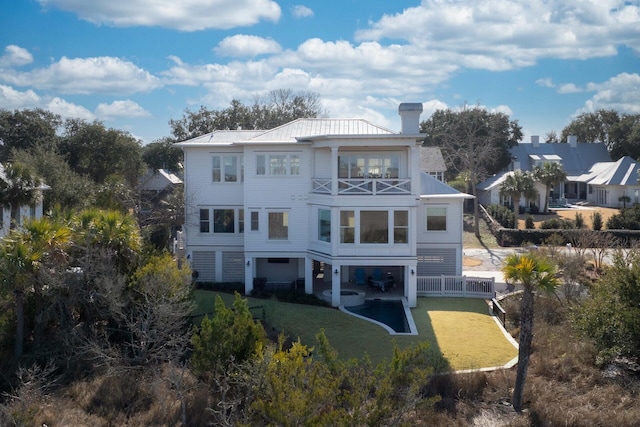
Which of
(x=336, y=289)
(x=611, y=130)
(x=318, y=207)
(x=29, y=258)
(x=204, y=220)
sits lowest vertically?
(x=336, y=289)

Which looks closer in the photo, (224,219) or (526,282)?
(526,282)

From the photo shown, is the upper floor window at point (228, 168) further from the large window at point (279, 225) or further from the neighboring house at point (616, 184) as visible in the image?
the neighboring house at point (616, 184)

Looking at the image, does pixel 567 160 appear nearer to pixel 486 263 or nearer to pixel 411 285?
pixel 486 263

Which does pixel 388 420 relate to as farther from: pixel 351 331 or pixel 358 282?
pixel 358 282

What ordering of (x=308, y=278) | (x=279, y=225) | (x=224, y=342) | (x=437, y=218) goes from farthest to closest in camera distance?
(x=437, y=218) → (x=279, y=225) → (x=308, y=278) → (x=224, y=342)

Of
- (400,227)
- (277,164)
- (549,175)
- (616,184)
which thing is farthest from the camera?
(616,184)

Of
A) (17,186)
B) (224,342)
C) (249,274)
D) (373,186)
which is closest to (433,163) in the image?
(373,186)
